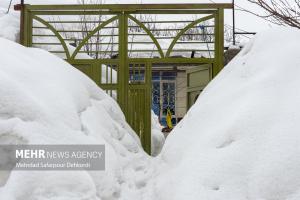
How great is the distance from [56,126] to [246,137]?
171cm

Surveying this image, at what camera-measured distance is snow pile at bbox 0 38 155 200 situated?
9.50 feet

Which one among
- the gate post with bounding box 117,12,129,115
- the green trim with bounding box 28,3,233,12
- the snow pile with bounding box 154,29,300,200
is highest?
the green trim with bounding box 28,3,233,12

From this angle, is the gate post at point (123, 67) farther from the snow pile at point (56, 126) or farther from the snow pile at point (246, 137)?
the snow pile at point (246, 137)

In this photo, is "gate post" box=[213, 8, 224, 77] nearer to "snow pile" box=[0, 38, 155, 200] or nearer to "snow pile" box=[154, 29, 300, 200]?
"snow pile" box=[154, 29, 300, 200]

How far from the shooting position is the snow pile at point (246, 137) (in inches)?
112

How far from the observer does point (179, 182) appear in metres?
3.32

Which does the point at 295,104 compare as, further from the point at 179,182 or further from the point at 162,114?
the point at 162,114

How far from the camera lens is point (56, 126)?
11.1 ft

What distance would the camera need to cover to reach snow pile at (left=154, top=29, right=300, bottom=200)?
112 inches

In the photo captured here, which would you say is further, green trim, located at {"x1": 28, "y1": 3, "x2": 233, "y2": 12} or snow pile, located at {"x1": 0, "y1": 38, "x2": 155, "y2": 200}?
green trim, located at {"x1": 28, "y1": 3, "x2": 233, "y2": 12}

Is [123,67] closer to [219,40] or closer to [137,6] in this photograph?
[137,6]

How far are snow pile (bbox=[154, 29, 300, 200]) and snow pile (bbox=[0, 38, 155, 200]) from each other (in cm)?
53

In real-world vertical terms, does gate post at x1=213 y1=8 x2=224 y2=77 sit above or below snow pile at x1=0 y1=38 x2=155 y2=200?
above

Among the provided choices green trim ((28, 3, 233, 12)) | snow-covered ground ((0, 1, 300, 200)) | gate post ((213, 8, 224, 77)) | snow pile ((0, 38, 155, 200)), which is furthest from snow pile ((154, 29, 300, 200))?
green trim ((28, 3, 233, 12))
